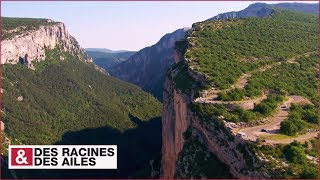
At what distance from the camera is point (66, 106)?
142125 millimetres

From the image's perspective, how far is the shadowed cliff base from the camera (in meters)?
106

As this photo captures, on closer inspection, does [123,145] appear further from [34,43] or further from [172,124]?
[172,124]

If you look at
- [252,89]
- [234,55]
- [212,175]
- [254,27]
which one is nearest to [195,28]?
[254,27]

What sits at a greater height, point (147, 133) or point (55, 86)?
point (55, 86)

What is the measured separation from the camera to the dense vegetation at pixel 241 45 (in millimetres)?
62469

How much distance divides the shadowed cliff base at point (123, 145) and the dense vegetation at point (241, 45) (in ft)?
128

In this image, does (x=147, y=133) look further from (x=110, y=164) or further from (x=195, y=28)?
(x=110, y=164)

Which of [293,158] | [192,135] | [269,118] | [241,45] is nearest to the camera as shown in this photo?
[293,158]

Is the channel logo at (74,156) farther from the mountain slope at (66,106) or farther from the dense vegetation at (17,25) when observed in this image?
the dense vegetation at (17,25)

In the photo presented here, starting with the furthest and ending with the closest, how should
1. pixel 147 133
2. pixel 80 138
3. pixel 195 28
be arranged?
pixel 147 133 → pixel 80 138 → pixel 195 28

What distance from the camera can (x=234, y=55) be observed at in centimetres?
6969

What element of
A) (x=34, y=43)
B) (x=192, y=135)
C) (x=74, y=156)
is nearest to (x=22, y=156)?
(x=74, y=156)

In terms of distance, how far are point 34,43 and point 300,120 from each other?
13049 cm

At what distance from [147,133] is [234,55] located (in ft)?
241
